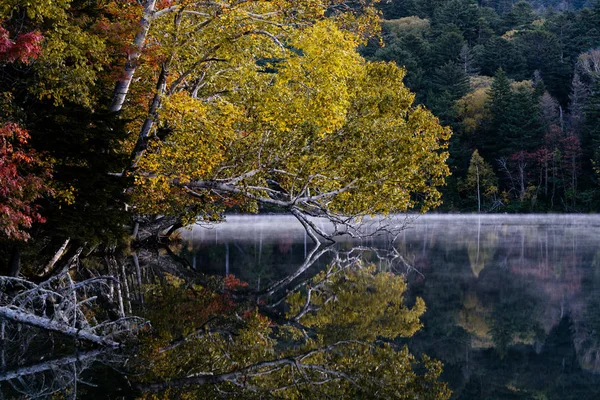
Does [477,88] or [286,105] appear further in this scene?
[477,88]

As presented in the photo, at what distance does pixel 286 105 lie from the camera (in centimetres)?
1822

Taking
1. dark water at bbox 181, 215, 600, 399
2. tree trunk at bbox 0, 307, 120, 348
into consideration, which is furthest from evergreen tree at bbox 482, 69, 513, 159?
tree trunk at bbox 0, 307, 120, 348

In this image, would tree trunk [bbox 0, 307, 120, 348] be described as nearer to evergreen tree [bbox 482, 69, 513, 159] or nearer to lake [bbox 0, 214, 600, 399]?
lake [bbox 0, 214, 600, 399]

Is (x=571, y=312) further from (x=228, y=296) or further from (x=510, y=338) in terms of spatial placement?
(x=228, y=296)

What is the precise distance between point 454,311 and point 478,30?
323 ft

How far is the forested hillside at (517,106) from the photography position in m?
73.7

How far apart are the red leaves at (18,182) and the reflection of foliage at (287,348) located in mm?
2927

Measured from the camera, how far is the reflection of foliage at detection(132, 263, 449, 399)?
8.36 meters

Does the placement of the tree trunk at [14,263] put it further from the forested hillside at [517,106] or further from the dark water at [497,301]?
the forested hillside at [517,106]

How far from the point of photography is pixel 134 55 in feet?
53.8

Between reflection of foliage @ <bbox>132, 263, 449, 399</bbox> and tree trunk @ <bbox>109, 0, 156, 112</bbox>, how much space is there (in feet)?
15.6

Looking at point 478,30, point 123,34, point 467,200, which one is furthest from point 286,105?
point 478,30

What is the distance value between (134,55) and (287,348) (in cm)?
888

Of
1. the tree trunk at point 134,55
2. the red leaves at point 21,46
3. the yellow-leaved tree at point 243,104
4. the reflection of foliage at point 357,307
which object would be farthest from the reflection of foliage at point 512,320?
the tree trunk at point 134,55
